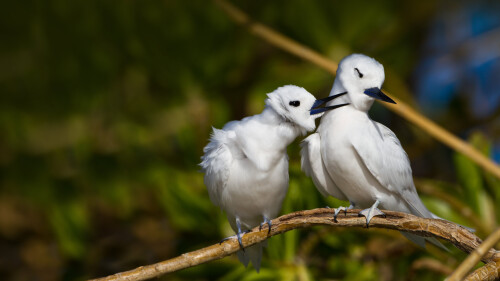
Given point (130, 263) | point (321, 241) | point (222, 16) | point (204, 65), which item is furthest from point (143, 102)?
point (321, 241)

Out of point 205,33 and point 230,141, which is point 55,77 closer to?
point 205,33

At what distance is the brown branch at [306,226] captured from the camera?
0.80 metres

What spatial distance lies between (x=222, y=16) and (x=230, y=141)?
1.28 meters

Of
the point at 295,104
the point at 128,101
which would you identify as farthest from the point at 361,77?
the point at 128,101

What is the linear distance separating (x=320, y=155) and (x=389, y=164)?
0.37 ft

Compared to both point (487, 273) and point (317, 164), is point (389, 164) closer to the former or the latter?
point (317, 164)

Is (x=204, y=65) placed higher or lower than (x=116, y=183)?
higher

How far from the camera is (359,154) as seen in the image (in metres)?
0.88

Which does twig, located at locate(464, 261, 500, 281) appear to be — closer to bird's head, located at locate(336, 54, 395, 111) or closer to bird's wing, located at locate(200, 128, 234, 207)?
bird's head, located at locate(336, 54, 395, 111)

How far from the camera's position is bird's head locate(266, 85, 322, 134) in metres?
0.74

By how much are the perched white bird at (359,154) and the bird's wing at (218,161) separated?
0.47 ft

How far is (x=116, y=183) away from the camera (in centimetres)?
214

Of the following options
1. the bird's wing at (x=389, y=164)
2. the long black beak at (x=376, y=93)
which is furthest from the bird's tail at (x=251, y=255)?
the long black beak at (x=376, y=93)

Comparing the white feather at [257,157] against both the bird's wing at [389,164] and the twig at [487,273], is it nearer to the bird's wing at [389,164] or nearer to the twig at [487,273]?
the bird's wing at [389,164]
